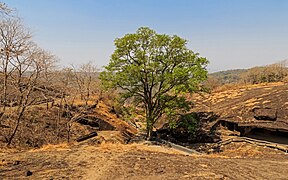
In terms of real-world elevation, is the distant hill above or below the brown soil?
above

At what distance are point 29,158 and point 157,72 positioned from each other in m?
12.1

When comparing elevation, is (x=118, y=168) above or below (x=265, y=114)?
below

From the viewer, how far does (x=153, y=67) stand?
745 inches

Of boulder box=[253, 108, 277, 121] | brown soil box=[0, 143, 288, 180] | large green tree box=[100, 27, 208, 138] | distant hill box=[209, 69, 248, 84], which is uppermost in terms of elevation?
distant hill box=[209, 69, 248, 84]

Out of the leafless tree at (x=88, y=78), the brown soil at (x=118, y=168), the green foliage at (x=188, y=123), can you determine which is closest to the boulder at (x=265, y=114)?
the green foliage at (x=188, y=123)

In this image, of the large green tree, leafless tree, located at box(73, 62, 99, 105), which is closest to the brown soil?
the large green tree

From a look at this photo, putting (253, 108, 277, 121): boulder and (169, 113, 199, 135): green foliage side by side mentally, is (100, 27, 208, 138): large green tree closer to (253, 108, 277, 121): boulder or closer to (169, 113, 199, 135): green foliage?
(169, 113, 199, 135): green foliage

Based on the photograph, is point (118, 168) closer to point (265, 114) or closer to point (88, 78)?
point (265, 114)

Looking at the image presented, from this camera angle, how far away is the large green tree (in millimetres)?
18562

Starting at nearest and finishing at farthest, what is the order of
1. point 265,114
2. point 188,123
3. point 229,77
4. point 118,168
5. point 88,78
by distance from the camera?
1. point 118,168
2. point 265,114
3. point 188,123
4. point 88,78
5. point 229,77

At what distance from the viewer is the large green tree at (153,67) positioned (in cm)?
1856

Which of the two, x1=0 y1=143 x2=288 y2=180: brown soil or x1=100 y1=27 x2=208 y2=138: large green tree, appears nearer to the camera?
x1=0 y1=143 x2=288 y2=180: brown soil

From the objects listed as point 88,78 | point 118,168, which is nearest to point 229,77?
point 88,78

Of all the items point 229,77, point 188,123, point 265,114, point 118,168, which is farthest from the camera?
point 229,77
